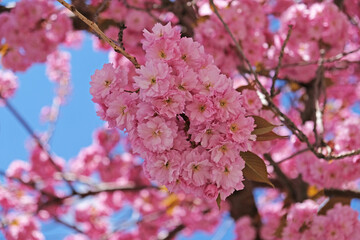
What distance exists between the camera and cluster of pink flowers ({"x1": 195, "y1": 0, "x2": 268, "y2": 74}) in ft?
8.04

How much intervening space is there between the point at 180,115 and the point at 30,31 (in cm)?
225

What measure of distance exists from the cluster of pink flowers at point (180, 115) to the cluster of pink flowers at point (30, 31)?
80.6 inches

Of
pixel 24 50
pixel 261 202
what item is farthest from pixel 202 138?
pixel 261 202

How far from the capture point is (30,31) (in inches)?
116

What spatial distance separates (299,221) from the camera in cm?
197

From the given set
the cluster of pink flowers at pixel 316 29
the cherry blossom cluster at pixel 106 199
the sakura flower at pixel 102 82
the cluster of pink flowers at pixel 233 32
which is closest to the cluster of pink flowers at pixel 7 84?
the cherry blossom cluster at pixel 106 199

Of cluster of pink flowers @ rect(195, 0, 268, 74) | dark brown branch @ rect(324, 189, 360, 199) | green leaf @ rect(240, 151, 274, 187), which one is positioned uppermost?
cluster of pink flowers @ rect(195, 0, 268, 74)

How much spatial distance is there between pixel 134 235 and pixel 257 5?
3.24m

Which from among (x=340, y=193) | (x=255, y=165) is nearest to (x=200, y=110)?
(x=255, y=165)

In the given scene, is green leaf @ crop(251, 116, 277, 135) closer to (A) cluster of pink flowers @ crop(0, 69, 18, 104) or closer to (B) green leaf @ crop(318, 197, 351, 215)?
(B) green leaf @ crop(318, 197, 351, 215)

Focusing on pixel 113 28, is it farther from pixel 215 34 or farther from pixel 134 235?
pixel 134 235

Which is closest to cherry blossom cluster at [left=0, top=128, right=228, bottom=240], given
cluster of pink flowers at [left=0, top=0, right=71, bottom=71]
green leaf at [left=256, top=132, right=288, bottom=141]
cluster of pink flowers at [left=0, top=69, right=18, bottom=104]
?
cluster of pink flowers at [left=0, top=69, right=18, bottom=104]

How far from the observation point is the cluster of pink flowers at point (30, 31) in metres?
2.85

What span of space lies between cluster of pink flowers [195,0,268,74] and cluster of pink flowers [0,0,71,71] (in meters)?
1.17
